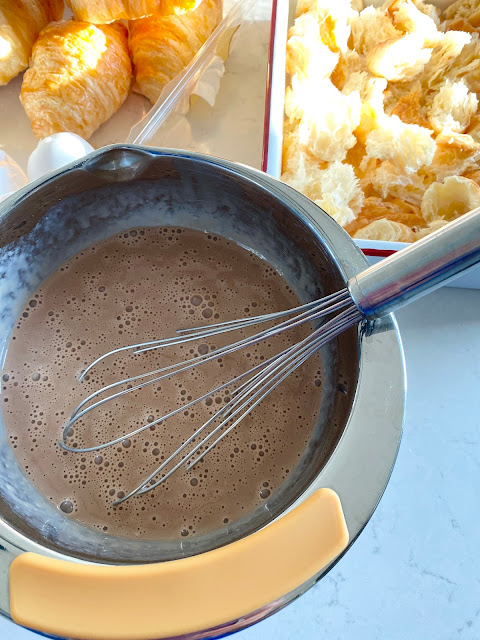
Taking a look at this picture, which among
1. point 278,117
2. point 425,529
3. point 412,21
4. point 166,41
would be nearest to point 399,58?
point 412,21

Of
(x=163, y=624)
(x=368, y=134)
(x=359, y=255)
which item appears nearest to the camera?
(x=163, y=624)

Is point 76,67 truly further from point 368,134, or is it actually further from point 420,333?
point 420,333

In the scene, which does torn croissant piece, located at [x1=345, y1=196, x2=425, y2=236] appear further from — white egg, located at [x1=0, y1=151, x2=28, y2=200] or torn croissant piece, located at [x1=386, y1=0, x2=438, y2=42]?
white egg, located at [x1=0, y1=151, x2=28, y2=200]

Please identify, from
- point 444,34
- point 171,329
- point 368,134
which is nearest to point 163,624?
point 171,329

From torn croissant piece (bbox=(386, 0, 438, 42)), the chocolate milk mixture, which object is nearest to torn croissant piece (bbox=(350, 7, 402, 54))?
torn croissant piece (bbox=(386, 0, 438, 42))

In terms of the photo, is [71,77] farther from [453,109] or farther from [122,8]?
[453,109]

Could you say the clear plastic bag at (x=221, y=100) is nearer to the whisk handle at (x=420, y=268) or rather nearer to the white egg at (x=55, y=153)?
the white egg at (x=55, y=153)
